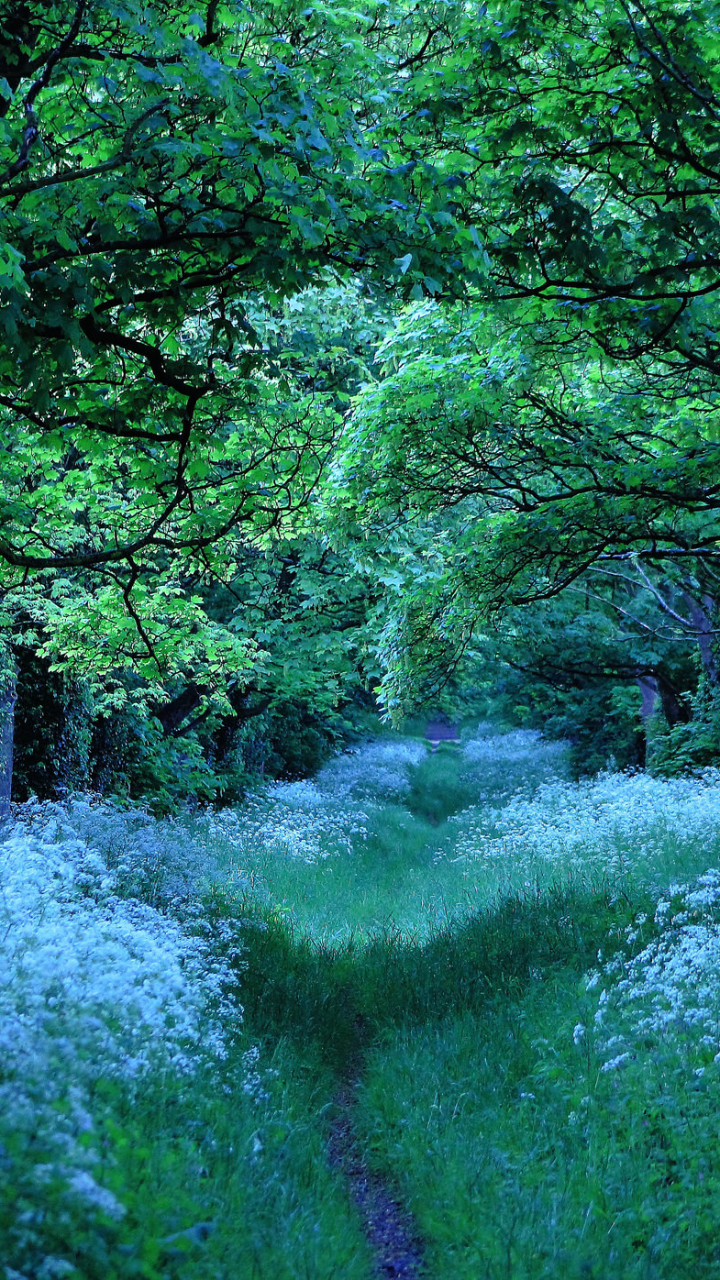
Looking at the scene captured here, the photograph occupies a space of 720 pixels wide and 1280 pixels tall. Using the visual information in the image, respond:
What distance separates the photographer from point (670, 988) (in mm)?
6375

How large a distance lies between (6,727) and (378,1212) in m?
8.03

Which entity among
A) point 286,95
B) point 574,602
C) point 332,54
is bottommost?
point 574,602

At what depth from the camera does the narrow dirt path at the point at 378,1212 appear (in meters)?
4.77

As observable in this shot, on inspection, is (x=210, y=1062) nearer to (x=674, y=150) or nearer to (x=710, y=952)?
(x=710, y=952)

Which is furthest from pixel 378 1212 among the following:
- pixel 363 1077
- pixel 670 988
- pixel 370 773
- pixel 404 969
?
pixel 370 773

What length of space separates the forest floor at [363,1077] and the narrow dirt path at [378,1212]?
2cm

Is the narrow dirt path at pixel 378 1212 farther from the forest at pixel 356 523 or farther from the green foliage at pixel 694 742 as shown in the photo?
the green foliage at pixel 694 742

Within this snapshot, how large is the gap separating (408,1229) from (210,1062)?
150 centimetres

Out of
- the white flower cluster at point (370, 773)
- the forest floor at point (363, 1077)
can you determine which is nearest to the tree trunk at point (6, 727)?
the forest floor at point (363, 1077)

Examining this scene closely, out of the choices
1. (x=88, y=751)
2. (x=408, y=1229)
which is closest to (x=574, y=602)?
(x=88, y=751)

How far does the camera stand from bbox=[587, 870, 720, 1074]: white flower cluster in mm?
6102

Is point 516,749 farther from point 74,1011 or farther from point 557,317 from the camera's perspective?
point 74,1011

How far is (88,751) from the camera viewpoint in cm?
1508

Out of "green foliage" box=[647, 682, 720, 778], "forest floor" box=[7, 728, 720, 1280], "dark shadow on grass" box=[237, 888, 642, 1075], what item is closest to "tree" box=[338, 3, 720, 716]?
"dark shadow on grass" box=[237, 888, 642, 1075]
